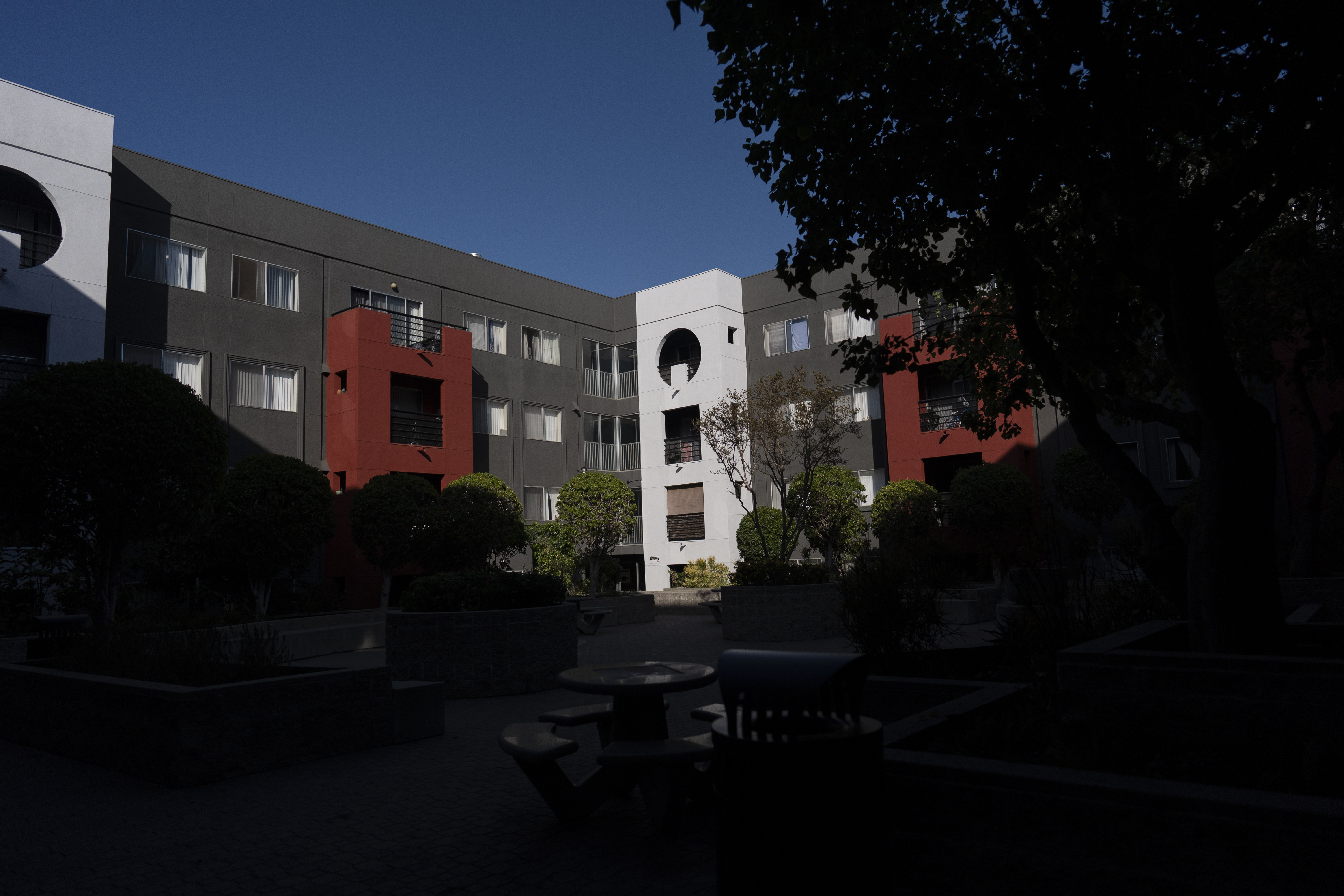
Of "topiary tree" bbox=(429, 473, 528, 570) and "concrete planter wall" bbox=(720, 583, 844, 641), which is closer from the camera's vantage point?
"concrete planter wall" bbox=(720, 583, 844, 641)

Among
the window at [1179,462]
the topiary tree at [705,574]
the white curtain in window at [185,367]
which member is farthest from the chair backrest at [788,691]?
the topiary tree at [705,574]

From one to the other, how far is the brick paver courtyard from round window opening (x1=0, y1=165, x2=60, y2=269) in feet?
58.9

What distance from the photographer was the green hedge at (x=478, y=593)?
33.9 ft

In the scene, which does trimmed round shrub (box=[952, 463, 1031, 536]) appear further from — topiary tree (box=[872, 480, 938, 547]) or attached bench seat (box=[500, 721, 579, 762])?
attached bench seat (box=[500, 721, 579, 762])

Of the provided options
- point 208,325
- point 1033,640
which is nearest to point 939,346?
point 1033,640

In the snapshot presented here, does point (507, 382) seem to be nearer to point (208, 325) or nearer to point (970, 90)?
point (208, 325)

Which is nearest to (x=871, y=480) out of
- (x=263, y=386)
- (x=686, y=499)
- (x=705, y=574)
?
(x=705, y=574)

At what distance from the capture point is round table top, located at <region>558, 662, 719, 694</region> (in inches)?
189

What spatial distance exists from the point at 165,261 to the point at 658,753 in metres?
23.2

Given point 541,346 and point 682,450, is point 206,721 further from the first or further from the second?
point 682,450

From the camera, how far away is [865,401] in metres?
Answer: 29.7

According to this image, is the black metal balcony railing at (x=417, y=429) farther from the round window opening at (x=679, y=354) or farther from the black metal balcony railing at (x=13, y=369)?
the round window opening at (x=679, y=354)

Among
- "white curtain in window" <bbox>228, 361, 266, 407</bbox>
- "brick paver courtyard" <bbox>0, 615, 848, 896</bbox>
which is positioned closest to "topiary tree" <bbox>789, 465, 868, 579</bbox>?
"white curtain in window" <bbox>228, 361, 266, 407</bbox>

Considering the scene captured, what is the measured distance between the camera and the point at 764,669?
107 inches
